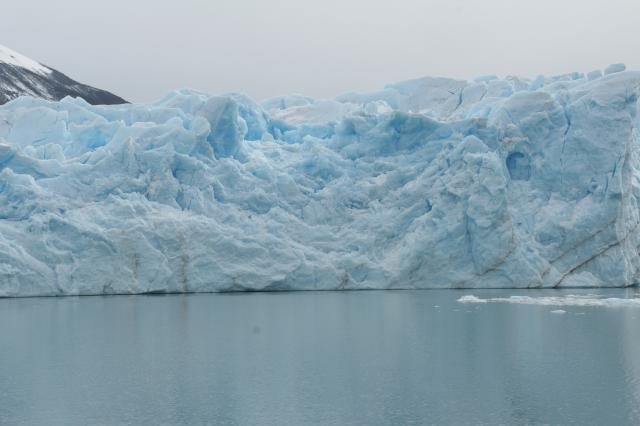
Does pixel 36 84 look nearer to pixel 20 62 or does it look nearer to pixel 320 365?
pixel 20 62

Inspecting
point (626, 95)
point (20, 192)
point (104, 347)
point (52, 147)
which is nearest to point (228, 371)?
point (104, 347)

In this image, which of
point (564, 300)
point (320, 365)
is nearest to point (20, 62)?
point (564, 300)

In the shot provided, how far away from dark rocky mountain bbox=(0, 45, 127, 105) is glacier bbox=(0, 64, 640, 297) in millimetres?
23203

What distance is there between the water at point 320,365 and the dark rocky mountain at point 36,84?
101 ft

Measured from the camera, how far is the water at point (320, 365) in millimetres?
7125

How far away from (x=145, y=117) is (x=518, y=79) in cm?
1109

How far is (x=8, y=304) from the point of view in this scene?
15789 millimetres

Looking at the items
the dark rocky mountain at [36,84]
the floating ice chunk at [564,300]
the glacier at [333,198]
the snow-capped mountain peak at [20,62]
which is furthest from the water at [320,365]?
the snow-capped mountain peak at [20,62]

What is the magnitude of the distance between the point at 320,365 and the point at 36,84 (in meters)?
40.9

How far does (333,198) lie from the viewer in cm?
2012

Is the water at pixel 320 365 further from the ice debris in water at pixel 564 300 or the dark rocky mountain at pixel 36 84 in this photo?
the dark rocky mountain at pixel 36 84

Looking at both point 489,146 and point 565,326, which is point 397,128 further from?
point 565,326

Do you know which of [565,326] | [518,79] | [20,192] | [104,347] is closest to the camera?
[104,347]

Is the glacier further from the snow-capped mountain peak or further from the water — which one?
the snow-capped mountain peak
